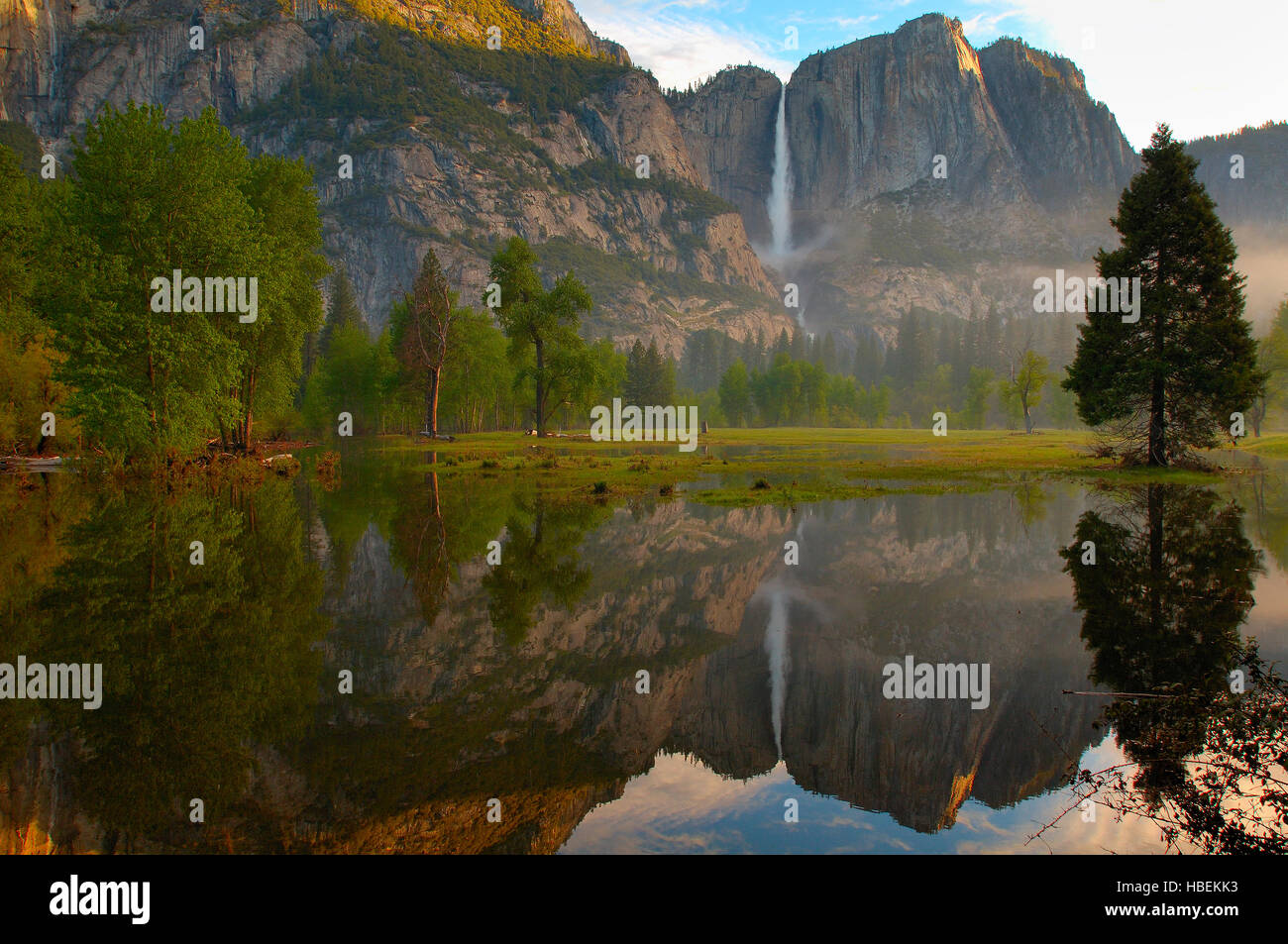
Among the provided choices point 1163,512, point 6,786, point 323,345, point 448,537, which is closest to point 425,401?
point 323,345

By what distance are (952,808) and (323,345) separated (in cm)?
13728

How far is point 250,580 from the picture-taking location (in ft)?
49.8

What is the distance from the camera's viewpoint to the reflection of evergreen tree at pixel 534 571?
13242mm

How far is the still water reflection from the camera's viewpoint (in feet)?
21.2

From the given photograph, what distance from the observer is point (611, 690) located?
31.9 ft

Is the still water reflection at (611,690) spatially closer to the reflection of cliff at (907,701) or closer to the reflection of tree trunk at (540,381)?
the reflection of cliff at (907,701)

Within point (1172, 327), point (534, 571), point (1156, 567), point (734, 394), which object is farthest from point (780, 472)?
point (734, 394)

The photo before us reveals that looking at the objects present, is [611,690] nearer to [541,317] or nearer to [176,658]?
[176,658]

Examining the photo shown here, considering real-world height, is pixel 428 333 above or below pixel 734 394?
above

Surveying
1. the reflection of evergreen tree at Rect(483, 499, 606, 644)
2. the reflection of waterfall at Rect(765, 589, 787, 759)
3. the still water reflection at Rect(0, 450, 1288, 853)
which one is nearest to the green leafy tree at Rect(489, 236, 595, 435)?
the reflection of evergreen tree at Rect(483, 499, 606, 644)

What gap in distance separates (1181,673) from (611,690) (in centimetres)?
748

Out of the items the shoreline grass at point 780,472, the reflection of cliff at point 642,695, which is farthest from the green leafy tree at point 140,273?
the reflection of cliff at point 642,695
